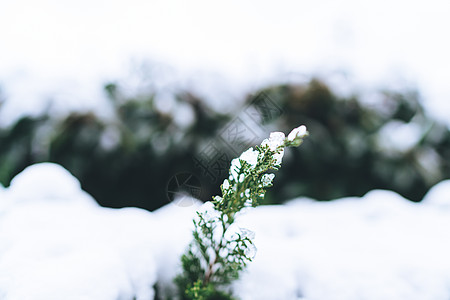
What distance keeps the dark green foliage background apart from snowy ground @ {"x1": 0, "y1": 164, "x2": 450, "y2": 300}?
0.93 meters

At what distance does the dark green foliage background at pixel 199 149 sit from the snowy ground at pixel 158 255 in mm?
925

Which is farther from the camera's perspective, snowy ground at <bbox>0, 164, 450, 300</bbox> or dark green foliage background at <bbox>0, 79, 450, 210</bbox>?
dark green foliage background at <bbox>0, 79, 450, 210</bbox>

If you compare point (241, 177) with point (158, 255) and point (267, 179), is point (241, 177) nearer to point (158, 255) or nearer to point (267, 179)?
point (267, 179)

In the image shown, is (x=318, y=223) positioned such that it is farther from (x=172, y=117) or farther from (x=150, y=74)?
(x=150, y=74)

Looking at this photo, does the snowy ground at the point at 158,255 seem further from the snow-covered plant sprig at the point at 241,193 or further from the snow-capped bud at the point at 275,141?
the snow-capped bud at the point at 275,141

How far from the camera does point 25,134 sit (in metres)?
1.52

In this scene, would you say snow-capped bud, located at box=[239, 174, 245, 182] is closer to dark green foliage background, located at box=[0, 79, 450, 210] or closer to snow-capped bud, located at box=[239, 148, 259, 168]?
snow-capped bud, located at box=[239, 148, 259, 168]

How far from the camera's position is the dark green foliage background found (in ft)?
4.90

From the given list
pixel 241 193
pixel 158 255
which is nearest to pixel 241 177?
pixel 241 193

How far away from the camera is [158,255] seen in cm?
45

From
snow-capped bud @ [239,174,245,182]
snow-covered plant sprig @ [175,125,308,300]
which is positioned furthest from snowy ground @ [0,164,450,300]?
snow-capped bud @ [239,174,245,182]

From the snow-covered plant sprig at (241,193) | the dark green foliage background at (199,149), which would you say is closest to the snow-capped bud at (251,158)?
the snow-covered plant sprig at (241,193)

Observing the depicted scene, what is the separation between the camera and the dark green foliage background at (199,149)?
58.7 inches

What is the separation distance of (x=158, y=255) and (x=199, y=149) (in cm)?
108
